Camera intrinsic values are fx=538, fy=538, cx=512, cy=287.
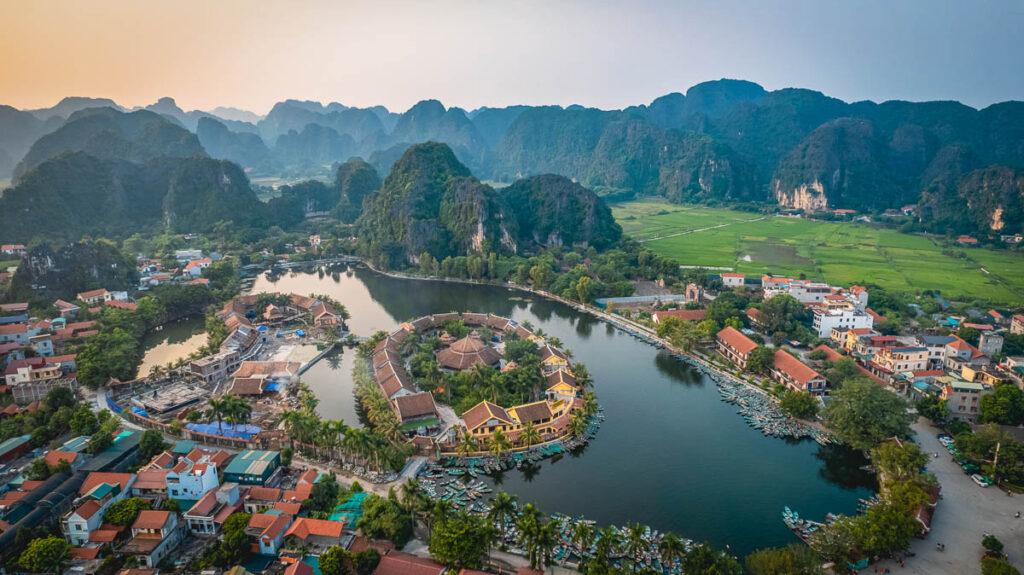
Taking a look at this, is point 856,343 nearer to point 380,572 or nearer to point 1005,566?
point 1005,566

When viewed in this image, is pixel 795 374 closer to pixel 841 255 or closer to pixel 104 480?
pixel 104 480

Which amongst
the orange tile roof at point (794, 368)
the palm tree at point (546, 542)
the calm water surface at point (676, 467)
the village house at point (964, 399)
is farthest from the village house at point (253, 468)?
the village house at point (964, 399)

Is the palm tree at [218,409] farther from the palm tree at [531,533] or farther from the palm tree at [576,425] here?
the palm tree at [576,425]

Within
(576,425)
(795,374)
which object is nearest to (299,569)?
(576,425)

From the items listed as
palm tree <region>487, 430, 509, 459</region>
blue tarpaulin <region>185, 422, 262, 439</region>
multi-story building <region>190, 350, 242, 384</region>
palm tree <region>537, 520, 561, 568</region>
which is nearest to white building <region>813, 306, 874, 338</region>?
palm tree <region>487, 430, 509, 459</region>

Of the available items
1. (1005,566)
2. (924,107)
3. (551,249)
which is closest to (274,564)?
(1005,566)

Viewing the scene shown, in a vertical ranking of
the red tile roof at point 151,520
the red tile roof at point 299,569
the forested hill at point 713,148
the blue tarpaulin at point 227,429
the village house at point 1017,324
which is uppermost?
the forested hill at point 713,148
